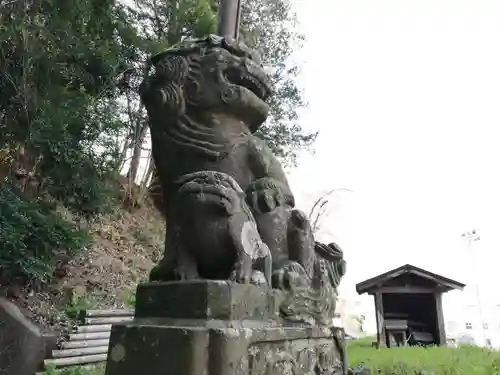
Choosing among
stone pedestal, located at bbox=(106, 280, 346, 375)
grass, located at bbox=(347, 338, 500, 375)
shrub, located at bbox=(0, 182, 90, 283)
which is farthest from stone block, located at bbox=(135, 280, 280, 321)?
shrub, located at bbox=(0, 182, 90, 283)

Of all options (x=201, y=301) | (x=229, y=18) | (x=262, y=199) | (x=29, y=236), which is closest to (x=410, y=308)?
(x=29, y=236)

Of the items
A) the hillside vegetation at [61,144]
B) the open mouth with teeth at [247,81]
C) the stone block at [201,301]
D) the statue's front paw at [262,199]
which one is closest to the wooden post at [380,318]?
the hillside vegetation at [61,144]

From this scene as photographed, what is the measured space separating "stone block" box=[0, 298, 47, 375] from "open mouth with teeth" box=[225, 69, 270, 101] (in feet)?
14.2

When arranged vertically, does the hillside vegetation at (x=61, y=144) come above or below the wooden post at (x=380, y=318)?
above

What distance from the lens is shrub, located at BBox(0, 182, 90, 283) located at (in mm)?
4621

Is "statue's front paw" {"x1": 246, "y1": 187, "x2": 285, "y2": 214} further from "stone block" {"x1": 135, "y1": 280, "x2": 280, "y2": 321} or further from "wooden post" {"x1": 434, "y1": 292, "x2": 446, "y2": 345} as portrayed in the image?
"wooden post" {"x1": 434, "y1": 292, "x2": 446, "y2": 345}

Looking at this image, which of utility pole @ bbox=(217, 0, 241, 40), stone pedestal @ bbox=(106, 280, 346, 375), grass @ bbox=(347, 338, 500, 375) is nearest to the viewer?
stone pedestal @ bbox=(106, 280, 346, 375)

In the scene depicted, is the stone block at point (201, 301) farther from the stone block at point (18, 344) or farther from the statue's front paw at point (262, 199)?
the stone block at point (18, 344)

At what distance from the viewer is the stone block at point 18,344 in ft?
16.6

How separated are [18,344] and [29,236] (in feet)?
4.38

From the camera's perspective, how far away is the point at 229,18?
321 cm

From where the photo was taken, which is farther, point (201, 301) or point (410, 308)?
point (410, 308)

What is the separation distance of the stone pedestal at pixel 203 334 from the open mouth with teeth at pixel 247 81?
1102 millimetres

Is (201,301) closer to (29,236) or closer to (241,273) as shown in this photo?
(241,273)
